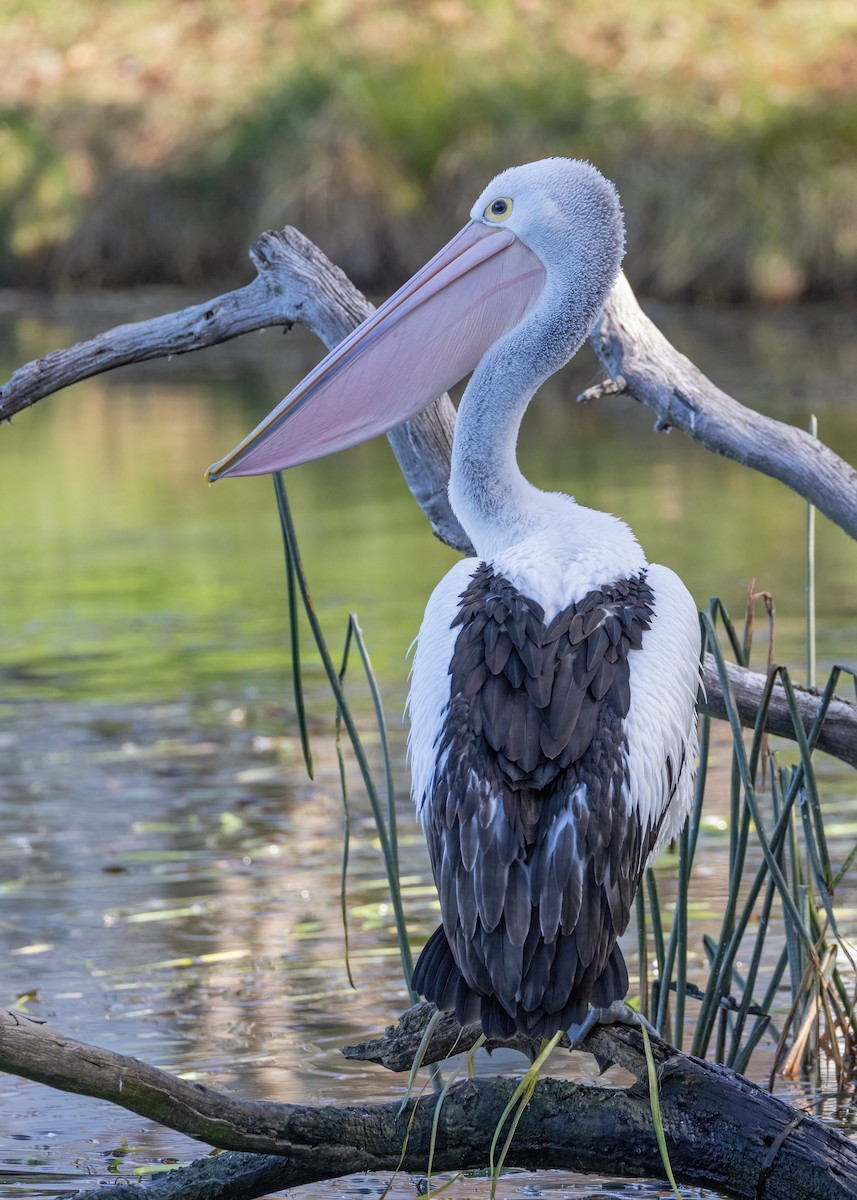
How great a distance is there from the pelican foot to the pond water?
1.93 ft

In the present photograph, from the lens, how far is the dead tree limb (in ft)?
8.86

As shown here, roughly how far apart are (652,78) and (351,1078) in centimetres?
1461

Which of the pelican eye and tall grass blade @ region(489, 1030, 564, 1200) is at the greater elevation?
the pelican eye

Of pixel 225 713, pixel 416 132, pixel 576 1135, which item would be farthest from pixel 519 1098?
pixel 416 132

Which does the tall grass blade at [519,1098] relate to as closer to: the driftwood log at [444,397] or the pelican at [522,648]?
the pelican at [522,648]

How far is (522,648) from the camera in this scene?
9.32 ft

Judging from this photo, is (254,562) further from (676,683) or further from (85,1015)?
(676,683)

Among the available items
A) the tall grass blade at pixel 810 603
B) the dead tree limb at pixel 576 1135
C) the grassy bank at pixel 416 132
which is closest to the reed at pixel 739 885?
the tall grass blade at pixel 810 603

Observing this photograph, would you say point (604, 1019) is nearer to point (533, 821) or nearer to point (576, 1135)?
point (576, 1135)

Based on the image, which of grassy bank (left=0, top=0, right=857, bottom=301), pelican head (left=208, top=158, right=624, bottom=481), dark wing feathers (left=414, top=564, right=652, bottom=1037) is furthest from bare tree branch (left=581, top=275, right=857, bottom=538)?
grassy bank (left=0, top=0, right=857, bottom=301)

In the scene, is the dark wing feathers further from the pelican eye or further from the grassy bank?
the grassy bank

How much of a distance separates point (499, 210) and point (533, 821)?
1272mm

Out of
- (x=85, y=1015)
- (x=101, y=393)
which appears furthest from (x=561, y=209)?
(x=101, y=393)

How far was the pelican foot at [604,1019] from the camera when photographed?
2.83 m
